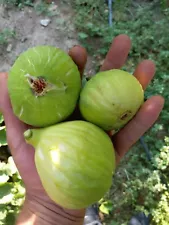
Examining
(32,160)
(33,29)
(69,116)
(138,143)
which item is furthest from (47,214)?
(33,29)

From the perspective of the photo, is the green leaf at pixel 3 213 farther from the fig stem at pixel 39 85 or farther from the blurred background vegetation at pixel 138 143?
the fig stem at pixel 39 85

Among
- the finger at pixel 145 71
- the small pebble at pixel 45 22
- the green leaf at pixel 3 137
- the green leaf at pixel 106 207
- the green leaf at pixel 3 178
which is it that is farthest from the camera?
the small pebble at pixel 45 22

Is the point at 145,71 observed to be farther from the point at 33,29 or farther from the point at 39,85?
the point at 33,29

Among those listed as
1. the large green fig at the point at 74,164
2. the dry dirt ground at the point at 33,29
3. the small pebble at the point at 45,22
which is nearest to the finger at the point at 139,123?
the large green fig at the point at 74,164

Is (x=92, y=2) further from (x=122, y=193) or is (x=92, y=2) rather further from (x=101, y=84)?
(x=101, y=84)

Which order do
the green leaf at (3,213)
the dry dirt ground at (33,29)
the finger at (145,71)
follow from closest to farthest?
the finger at (145,71) → the green leaf at (3,213) → the dry dirt ground at (33,29)

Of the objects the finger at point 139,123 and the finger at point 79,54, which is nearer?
the finger at point 139,123

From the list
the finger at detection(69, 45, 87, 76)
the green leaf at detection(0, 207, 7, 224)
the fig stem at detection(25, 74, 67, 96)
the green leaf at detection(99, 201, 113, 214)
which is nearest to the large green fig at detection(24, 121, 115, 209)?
the fig stem at detection(25, 74, 67, 96)

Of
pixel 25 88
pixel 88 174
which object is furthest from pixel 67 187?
pixel 25 88

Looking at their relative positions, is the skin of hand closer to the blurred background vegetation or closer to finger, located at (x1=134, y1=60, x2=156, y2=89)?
finger, located at (x1=134, y1=60, x2=156, y2=89)
